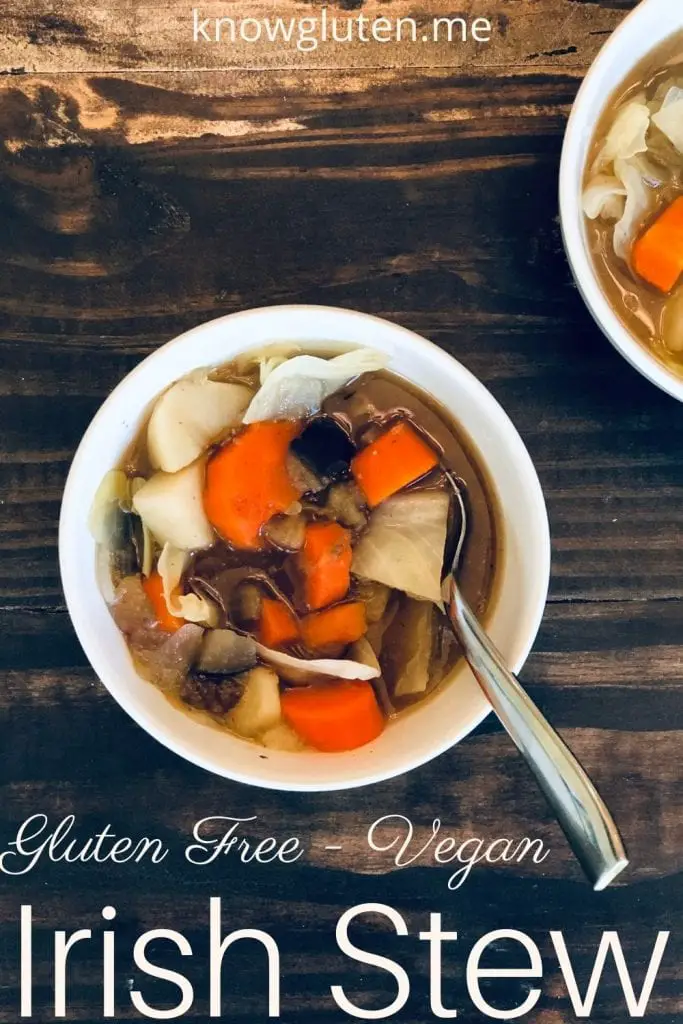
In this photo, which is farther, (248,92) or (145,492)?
(248,92)

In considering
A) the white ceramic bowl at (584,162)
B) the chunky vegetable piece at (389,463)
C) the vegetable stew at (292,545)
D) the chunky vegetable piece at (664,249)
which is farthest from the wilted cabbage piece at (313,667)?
the chunky vegetable piece at (664,249)

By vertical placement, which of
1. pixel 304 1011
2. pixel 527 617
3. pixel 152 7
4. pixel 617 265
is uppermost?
pixel 152 7

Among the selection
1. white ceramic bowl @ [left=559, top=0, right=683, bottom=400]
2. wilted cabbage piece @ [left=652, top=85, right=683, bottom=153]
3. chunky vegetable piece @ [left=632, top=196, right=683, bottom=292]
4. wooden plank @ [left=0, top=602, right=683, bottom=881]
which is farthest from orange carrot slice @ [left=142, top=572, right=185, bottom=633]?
wilted cabbage piece @ [left=652, top=85, right=683, bottom=153]

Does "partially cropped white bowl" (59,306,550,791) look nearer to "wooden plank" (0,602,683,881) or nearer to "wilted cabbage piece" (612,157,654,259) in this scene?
"wooden plank" (0,602,683,881)

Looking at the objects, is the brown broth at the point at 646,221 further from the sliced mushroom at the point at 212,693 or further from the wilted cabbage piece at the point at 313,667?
the sliced mushroom at the point at 212,693

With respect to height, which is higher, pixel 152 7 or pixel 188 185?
pixel 152 7

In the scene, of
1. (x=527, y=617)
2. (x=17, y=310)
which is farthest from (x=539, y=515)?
(x=17, y=310)

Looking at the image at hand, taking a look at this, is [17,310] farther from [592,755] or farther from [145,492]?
[592,755]

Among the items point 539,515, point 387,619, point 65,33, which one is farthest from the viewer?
point 65,33
